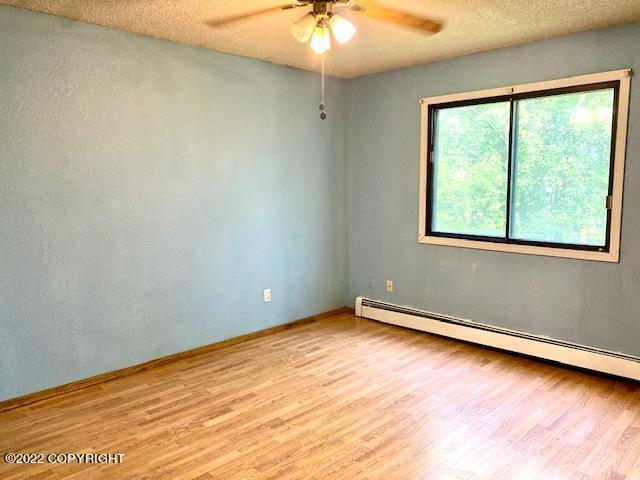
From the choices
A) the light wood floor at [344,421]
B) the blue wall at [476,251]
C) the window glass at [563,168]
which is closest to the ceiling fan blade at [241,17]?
the blue wall at [476,251]

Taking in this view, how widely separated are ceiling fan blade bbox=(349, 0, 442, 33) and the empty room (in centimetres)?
3

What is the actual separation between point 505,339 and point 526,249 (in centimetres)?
74

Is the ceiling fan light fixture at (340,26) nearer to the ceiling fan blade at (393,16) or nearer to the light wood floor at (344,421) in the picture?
the ceiling fan blade at (393,16)

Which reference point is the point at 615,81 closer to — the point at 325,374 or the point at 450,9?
the point at 450,9

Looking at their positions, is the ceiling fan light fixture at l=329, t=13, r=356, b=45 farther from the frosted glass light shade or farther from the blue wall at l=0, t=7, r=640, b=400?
the blue wall at l=0, t=7, r=640, b=400

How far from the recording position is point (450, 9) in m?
2.94

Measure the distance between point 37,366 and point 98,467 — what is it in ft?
3.43

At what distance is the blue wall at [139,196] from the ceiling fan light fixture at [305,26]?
4.80 feet

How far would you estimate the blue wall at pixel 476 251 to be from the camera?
132 inches

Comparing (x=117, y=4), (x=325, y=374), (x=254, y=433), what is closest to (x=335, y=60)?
(x=117, y=4)

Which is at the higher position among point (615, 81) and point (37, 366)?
point (615, 81)

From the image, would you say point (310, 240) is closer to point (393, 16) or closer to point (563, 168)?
point (563, 168)

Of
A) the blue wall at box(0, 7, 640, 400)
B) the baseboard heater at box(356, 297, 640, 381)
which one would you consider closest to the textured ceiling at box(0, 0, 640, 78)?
the blue wall at box(0, 7, 640, 400)

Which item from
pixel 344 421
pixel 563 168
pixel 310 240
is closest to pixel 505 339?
pixel 563 168
